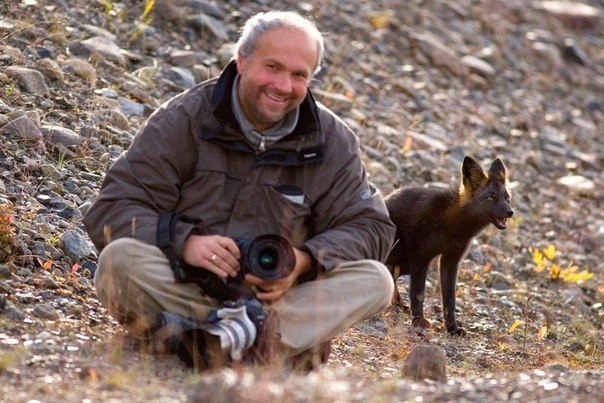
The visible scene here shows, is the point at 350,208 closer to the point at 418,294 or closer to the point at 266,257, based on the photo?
the point at 266,257

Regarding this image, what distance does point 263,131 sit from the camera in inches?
282

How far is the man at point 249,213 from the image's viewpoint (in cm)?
672

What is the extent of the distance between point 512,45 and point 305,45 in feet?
39.5

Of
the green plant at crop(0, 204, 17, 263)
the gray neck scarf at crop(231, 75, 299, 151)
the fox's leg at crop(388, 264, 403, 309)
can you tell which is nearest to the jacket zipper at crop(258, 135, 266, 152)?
the gray neck scarf at crop(231, 75, 299, 151)

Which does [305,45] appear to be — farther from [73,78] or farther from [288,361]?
[73,78]

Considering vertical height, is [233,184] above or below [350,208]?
above

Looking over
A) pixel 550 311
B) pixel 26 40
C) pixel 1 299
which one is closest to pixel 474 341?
pixel 550 311

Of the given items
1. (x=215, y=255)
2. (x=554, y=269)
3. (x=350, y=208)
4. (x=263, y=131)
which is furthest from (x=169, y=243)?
(x=554, y=269)

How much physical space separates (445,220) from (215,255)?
3737mm

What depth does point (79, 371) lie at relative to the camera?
616cm

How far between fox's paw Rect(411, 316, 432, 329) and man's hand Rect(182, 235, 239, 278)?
3.16m

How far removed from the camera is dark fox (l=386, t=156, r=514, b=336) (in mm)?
9859

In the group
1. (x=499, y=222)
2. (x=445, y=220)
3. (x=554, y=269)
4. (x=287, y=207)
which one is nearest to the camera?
(x=287, y=207)

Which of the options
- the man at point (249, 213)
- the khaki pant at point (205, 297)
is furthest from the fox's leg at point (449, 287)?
the khaki pant at point (205, 297)
